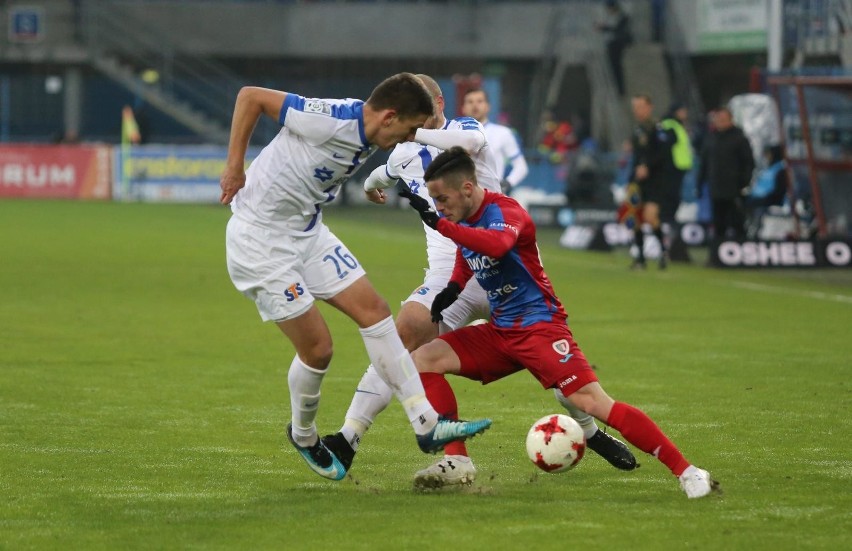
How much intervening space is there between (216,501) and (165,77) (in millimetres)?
36546

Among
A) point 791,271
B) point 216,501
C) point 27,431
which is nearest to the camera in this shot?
point 216,501

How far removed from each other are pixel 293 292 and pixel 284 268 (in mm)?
121

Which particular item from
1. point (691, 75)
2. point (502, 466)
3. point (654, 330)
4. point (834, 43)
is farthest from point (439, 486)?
point (691, 75)

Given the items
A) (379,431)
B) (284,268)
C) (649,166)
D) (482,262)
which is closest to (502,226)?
(482,262)

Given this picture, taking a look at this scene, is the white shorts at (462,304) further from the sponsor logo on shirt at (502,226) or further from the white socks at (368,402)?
the sponsor logo on shirt at (502,226)

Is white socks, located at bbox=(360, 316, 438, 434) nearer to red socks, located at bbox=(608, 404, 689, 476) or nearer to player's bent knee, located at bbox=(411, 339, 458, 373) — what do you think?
player's bent knee, located at bbox=(411, 339, 458, 373)

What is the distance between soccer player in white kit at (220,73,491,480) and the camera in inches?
271

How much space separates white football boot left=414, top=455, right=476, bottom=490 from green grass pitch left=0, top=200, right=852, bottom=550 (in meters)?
0.07

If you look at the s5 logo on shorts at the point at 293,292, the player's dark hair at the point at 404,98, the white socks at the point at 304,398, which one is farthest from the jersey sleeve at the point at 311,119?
the white socks at the point at 304,398

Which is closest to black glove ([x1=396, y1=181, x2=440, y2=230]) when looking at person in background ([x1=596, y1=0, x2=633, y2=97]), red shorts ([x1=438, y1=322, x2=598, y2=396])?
red shorts ([x1=438, y1=322, x2=598, y2=396])

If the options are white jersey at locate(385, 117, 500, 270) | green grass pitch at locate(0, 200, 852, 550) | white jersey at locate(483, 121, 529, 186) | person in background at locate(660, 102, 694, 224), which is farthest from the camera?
person in background at locate(660, 102, 694, 224)

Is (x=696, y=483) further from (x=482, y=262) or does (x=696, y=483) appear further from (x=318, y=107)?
(x=318, y=107)

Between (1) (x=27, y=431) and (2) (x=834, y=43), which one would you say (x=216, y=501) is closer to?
(1) (x=27, y=431)

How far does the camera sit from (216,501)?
267 inches
